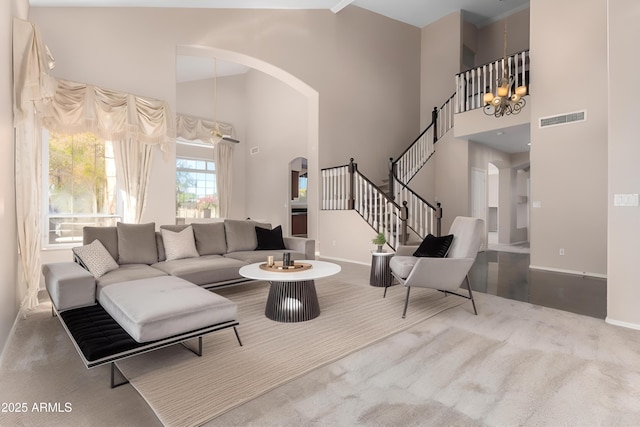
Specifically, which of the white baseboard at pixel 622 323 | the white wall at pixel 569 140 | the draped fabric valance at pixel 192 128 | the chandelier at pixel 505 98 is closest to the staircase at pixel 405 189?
the chandelier at pixel 505 98

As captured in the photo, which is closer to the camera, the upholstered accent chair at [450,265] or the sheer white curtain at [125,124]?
the upholstered accent chair at [450,265]

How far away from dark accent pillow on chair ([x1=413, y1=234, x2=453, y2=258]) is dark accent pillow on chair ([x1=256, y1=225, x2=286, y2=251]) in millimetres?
2130

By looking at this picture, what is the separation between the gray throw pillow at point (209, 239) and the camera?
4.42 m

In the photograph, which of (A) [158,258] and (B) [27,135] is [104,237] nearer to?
(A) [158,258]

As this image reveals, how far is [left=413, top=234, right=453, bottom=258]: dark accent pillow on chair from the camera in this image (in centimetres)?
366

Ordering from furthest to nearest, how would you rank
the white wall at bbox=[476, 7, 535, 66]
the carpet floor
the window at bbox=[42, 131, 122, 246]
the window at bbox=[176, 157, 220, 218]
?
the window at bbox=[176, 157, 220, 218]
the white wall at bbox=[476, 7, 535, 66]
the window at bbox=[42, 131, 122, 246]
the carpet floor

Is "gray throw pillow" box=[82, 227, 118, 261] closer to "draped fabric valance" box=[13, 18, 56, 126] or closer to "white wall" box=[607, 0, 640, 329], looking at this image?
"draped fabric valance" box=[13, 18, 56, 126]

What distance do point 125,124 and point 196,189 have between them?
Result: 15.6 ft

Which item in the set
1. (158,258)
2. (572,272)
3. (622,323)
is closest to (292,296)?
(158,258)

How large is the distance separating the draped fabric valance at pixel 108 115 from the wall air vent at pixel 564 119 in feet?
21.2

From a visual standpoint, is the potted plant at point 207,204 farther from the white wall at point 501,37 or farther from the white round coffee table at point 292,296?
the white wall at point 501,37

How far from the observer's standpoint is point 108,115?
4.71 metres

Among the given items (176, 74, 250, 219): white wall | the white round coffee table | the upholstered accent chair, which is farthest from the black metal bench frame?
(176, 74, 250, 219): white wall

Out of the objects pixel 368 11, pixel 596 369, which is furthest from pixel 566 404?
pixel 368 11
